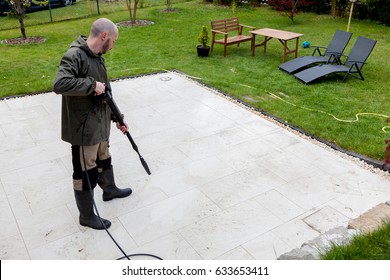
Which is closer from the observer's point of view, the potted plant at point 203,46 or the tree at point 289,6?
the potted plant at point 203,46

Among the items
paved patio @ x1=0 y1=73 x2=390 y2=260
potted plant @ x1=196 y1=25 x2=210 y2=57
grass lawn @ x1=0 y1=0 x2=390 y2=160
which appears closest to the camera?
paved patio @ x1=0 y1=73 x2=390 y2=260

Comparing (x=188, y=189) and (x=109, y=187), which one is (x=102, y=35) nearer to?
(x=109, y=187)

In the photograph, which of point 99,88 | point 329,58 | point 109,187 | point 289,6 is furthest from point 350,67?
point 289,6

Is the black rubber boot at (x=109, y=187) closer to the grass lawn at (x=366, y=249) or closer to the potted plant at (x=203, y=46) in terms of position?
the grass lawn at (x=366, y=249)

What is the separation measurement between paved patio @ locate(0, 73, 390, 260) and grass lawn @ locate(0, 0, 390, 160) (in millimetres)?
647

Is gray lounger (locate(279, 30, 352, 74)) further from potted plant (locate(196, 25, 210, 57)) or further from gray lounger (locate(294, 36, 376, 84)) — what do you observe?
potted plant (locate(196, 25, 210, 57))

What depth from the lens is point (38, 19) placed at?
520 inches

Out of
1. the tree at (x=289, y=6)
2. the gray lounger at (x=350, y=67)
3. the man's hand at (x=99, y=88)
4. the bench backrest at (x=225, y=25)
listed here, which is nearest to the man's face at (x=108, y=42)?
the man's hand at (x=99, y=88)

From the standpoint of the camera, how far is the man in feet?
8.90

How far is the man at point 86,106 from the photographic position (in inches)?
107

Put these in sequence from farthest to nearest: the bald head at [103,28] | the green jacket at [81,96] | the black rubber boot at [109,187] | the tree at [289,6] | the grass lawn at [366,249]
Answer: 1. the tree at [289,6]
2. the black rubber boot at [109,187]
3. the bald head at [103,28]
4. the green jacket at [81,96]
5. the grass lawn at [366,249]

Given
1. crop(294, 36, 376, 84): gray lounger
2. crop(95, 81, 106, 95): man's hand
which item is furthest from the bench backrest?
crop(95, 81, 106, 95): man's hand

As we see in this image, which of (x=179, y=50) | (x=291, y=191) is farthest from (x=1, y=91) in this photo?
(x=291, y=191)

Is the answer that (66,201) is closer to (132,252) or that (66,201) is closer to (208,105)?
(132,252)
